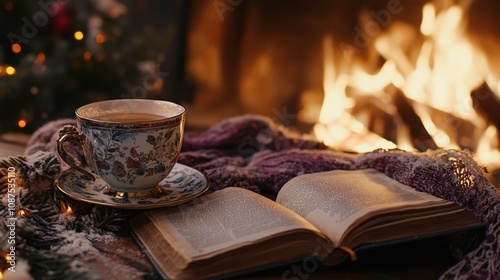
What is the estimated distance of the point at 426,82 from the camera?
1.48 m

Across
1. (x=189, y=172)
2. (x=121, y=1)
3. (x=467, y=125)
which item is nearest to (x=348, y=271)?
(x=189, y=172)

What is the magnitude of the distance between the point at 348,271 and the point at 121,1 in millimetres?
1423

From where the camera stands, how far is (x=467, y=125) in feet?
4.65

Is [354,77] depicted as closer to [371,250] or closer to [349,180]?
[349,180]

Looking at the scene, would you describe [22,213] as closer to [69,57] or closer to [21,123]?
[21,123]

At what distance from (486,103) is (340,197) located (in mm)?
729

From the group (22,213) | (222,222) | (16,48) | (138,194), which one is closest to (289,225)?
(222,222)

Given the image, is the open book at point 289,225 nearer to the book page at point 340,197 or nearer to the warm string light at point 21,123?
the book page at point 340,197

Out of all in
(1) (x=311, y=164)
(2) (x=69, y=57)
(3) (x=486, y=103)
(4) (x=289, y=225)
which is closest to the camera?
(4) (x=289, y=225)

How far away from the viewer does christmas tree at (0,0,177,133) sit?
1627 mm

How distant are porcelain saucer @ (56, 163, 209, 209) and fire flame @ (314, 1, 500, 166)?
2.37ft

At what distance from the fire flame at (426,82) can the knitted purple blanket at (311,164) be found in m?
0.41

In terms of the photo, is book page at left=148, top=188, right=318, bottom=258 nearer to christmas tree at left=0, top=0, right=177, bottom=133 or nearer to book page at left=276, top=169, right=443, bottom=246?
book page at left=276, top=169, right=443, bottom=246

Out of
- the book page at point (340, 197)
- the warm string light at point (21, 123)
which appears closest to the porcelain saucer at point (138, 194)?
the book page at point (340, 197)
